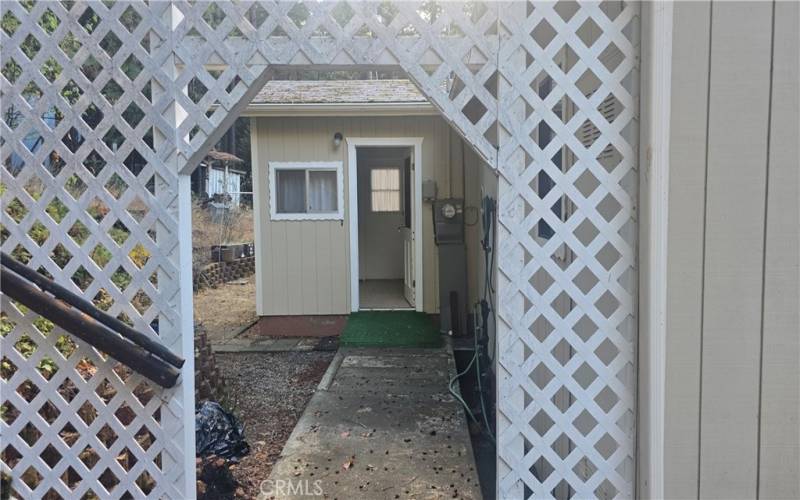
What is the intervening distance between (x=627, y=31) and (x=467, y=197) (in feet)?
16.1

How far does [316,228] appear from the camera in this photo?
6.89 meters

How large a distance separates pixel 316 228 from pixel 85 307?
16.2ft

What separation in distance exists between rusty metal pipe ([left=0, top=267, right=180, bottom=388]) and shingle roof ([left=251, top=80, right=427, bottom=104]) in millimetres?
4450

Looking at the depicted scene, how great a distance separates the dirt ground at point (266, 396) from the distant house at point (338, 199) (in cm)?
98

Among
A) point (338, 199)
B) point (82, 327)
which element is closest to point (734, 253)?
point (82, 327)

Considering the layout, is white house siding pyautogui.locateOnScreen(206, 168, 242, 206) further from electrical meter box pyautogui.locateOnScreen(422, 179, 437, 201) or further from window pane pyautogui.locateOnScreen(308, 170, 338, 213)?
electrical meter box pyautogui.locateOnScreen(422, 179, 437, 201)

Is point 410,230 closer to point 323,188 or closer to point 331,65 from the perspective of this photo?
point 323,188

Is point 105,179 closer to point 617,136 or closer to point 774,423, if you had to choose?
point 617,136

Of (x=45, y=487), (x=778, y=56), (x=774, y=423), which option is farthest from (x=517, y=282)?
(x=45, y=487)

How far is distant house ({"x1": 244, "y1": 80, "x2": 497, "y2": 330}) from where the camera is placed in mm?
6699

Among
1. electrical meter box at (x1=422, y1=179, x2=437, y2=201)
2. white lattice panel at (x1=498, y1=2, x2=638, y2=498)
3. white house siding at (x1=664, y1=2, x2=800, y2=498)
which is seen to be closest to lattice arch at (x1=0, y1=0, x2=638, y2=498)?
white lattice panel at (x1=498, y1=2, x2=638, y2=498)

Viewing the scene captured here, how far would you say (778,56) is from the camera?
1.76 m

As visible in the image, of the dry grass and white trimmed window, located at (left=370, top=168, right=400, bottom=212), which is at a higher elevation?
white trimmed window, located at (left=370, top=168, right=400, bottom=212)

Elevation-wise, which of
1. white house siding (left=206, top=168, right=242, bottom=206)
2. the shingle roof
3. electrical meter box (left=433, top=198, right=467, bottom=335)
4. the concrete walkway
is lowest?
the concrete walkway
